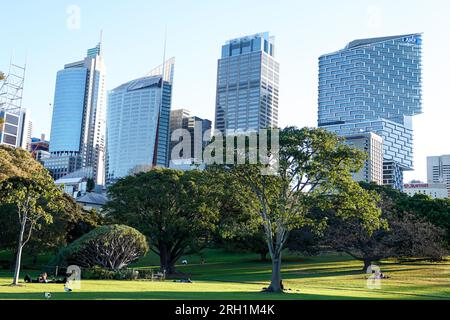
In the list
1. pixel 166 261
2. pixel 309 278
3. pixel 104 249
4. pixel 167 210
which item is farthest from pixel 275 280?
pixel 166 261

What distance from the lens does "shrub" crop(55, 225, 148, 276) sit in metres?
53.0

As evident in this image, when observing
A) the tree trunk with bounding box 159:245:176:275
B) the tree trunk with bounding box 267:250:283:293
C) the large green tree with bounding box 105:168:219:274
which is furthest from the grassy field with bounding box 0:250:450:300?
the large green tree with bounding box 105:168:219:274

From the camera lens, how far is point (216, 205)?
210 ft

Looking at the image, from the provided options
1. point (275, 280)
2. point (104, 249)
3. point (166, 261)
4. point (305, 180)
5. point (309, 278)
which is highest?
point (305, 180)

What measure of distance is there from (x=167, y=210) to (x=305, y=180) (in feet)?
98.6

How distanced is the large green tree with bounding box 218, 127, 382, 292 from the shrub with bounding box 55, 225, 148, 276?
69.2ft

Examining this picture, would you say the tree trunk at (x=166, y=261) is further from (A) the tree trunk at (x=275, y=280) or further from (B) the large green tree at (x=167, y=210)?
(A) the tree trunk at (x=275, y=280)

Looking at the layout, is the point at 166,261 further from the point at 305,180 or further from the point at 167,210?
the point at 305,180

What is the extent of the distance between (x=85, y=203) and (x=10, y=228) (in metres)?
84.0

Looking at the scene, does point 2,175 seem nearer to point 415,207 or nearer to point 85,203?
point 415,207

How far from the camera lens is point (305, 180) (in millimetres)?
37406

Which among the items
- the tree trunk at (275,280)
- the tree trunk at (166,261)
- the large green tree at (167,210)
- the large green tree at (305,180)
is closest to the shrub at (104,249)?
the large green tree at (167,210)

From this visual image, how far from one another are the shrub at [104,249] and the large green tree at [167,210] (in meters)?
8.08
